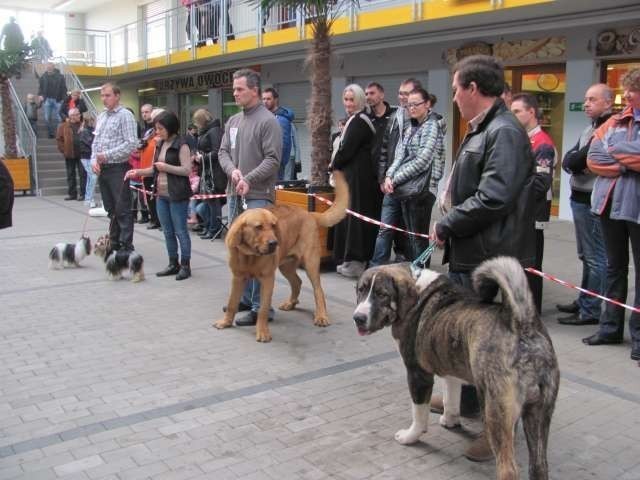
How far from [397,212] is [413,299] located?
3944mm

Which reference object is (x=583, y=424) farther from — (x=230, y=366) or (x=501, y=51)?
(x=501, y=51)

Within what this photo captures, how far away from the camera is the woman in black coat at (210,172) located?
33.0ft

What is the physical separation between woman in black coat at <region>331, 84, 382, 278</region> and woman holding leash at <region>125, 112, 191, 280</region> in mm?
1740

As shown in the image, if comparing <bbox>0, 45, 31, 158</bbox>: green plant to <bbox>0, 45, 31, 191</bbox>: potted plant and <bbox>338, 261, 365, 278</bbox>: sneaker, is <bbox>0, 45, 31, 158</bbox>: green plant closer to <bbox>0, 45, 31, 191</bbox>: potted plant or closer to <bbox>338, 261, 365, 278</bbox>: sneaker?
<bbox>0, 45, 31, 191</bbox>: potted plant

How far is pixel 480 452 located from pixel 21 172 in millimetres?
16239

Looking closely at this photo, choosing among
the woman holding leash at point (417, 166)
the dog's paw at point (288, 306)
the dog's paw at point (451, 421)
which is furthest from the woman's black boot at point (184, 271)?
the dog's paw at point (451, 421)

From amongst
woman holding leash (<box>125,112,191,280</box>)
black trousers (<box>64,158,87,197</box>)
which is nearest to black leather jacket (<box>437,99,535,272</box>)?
woman holding leash (<box>125,112,191,280</box>)

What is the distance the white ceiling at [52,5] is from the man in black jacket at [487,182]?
102ft

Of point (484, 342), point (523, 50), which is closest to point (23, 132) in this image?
point (523, 50)

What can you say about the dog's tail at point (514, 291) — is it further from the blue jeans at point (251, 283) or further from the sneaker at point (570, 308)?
the sneaker at point (570, 308)

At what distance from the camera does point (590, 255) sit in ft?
19.2

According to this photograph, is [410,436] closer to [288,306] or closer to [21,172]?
[288,306]

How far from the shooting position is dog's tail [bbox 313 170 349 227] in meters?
6.12

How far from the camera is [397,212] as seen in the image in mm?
7230
